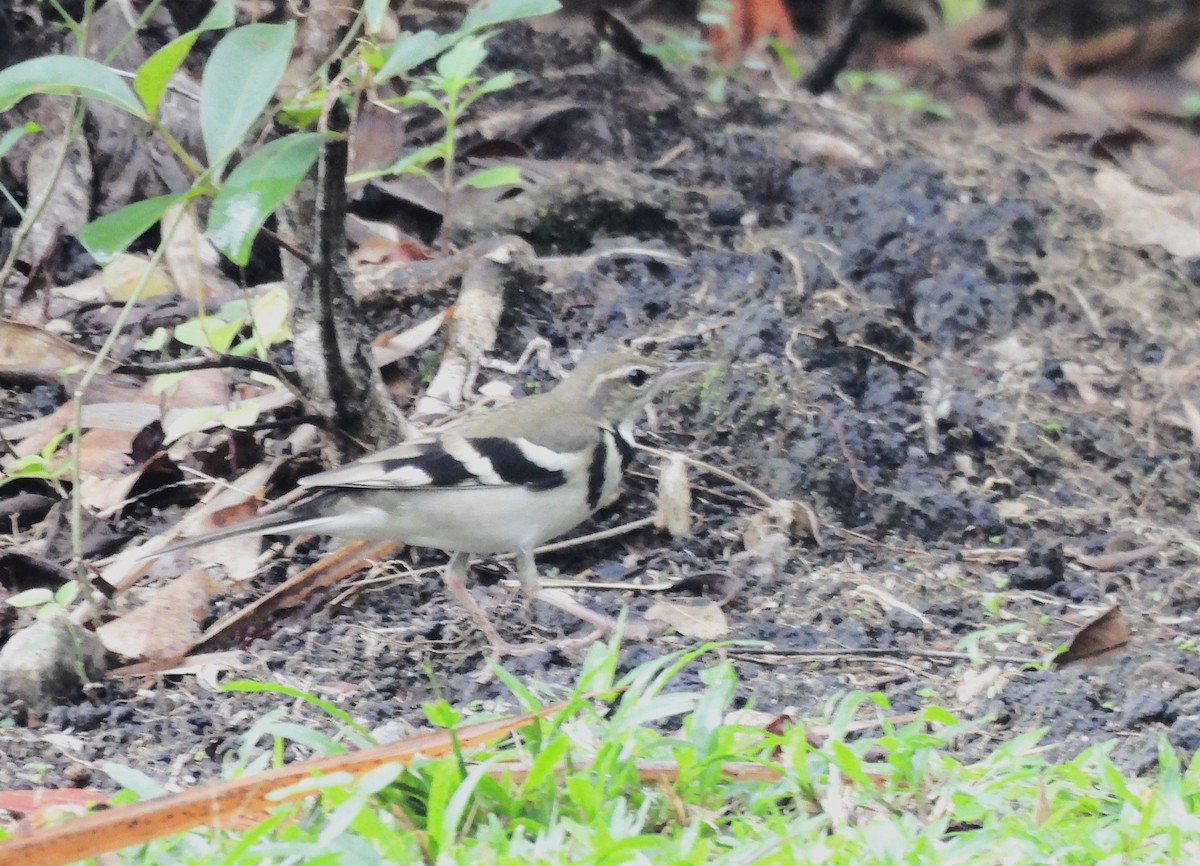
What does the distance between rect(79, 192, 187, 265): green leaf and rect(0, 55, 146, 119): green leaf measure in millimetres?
226

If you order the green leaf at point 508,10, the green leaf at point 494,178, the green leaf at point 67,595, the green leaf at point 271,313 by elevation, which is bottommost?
the green leaf at point 67,595

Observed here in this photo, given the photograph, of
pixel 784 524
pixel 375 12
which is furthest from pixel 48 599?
pixel 784 524

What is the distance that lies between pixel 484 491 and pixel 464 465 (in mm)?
109

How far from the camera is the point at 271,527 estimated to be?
4809 mm

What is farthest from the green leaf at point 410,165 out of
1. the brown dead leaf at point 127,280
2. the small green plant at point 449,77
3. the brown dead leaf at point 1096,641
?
the brown dead leaf at point 1096,641

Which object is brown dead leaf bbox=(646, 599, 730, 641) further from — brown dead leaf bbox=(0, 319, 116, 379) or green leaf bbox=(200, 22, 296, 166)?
brown dead leaf bbox=(0, 319, 116, 379)

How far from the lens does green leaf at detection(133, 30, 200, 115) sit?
363cm

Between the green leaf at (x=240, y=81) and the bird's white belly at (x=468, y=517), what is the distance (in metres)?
1.48

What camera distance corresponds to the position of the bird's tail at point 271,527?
4.76 meters

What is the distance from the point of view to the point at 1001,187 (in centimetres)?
832

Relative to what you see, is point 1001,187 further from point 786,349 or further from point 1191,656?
point 1191,656

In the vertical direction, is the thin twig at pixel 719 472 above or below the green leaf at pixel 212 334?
below

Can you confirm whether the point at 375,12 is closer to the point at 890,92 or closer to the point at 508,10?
the point at 508,10

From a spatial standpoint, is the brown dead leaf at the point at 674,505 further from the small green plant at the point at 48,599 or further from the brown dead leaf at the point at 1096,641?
the small green plant at the point at 48,599
